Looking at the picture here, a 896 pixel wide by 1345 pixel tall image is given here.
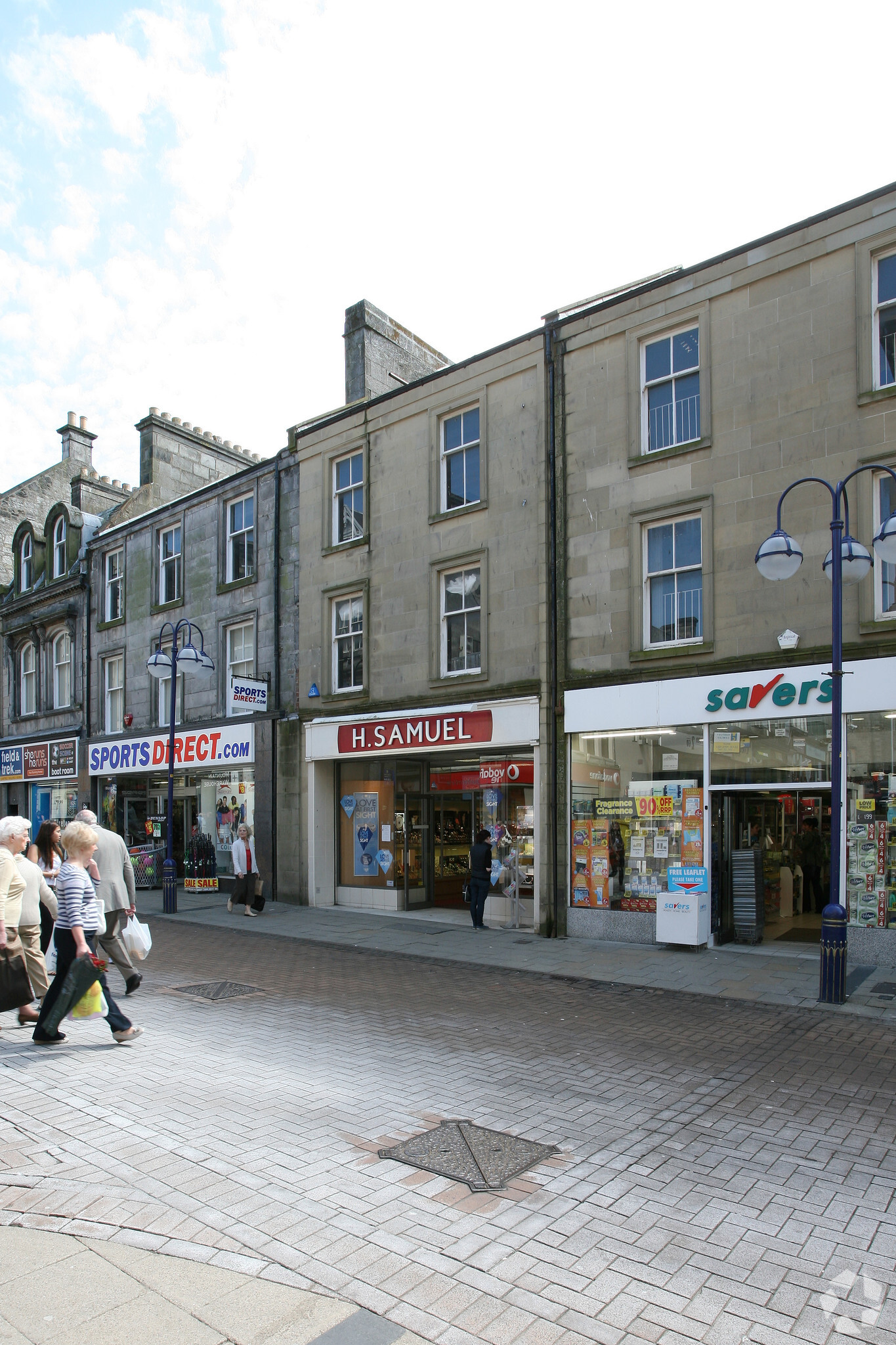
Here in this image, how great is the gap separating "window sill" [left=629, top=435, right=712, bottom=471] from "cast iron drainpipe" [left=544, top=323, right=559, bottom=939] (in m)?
1.57

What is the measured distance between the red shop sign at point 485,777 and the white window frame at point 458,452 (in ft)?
16.0

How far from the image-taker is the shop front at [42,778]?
27.8 meters

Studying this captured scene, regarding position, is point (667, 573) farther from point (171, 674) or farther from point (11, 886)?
point (171, 674)

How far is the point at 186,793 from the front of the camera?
927 inches

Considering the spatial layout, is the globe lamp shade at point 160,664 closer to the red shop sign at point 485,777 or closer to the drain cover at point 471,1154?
the red shop sign at point 485,777

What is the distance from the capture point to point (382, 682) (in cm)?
1812

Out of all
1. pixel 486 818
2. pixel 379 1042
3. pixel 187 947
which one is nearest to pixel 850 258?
pixel 486 818

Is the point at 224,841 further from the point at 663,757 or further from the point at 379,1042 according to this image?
the point at 379,1042

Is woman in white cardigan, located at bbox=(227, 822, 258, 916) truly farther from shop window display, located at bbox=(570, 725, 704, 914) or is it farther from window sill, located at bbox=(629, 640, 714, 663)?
window sill, located at bbox=(629, 640, 714, 663)

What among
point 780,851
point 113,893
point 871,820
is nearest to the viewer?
point 113,893

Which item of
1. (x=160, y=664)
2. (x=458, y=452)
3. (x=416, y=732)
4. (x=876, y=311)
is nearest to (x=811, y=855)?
(x=416, y=732)

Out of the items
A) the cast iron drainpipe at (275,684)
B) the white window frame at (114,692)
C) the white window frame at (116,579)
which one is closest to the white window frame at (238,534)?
the cast iron drainpipe at (275,684)

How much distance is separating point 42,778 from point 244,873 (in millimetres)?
13701

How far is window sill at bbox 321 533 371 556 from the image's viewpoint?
18.7 meters
